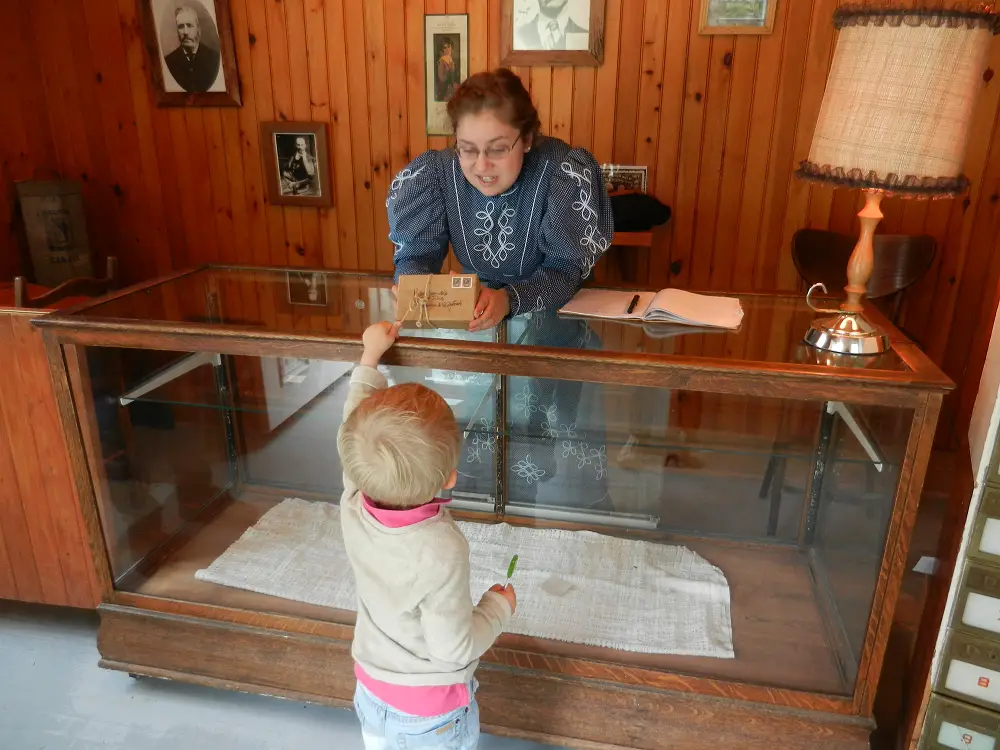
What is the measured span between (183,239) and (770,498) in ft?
9.86

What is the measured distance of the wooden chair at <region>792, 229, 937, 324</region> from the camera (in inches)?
108

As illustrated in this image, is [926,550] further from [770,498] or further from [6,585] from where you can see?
[6,585]

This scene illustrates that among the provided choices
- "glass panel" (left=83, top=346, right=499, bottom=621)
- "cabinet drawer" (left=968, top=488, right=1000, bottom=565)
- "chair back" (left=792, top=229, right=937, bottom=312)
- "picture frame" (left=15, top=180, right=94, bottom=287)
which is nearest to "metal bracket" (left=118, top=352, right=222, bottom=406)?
"glass panel" (left=83, top=346, right=499, bottom=621)

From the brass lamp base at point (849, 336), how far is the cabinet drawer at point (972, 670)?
0.59 m

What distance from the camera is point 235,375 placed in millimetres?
1846

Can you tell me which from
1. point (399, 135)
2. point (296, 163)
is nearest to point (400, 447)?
point (399, 135)

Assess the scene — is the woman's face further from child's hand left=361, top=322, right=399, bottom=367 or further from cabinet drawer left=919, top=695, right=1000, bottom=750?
cabinet drawer left=919, top=695, right=1000, bottom=750

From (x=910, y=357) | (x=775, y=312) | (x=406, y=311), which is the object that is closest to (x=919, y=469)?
(x=910, y=357)

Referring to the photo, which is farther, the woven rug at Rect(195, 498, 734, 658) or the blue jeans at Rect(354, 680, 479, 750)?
the woven rug at Rect(195, 498, 734, 658)

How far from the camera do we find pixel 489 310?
4.82ft

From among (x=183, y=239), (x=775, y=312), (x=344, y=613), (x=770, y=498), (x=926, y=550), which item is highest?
(x=775, y=312)

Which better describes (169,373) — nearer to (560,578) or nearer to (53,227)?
(560,578)

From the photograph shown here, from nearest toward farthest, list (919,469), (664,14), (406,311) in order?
1. (919,469)
2. (406,311)
3. (664,14)

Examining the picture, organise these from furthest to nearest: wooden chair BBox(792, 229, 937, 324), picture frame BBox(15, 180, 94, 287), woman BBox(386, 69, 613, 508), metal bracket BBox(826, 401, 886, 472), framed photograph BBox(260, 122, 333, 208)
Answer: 1. framed photograph BBox(260, 122, 333, 208)
2. picture frame BBox(15, 180, 94, 287)
3. wooden chair BBox(792, 229, 937, 324)
4. woman BBox(386, 69, 613, 508)
5. metal bracket BBox(826, 401, 886, 472)
